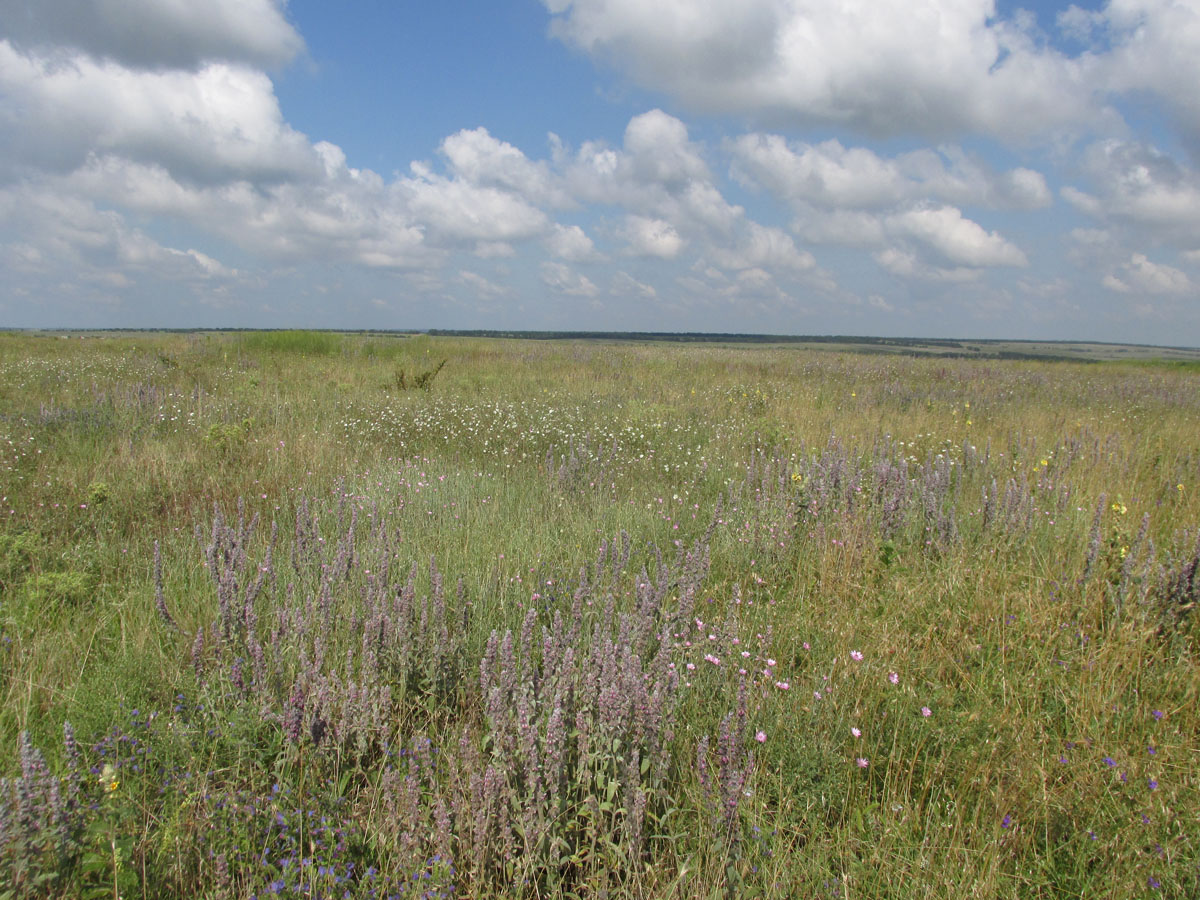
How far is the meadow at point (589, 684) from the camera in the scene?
5.80ft

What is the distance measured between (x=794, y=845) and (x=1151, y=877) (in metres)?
0.99

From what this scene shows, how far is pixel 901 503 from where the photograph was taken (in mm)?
4457

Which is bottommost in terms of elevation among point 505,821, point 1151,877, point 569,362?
point 1151,877

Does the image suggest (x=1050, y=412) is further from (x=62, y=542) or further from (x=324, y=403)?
(x=62, y=542)

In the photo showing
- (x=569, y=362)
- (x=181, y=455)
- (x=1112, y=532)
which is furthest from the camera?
(x=569, y=362)

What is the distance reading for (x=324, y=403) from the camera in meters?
9.75

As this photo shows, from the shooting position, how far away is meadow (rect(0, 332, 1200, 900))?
69.6 inches

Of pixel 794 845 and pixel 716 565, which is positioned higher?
pixel 716 565

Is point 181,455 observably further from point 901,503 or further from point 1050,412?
point 1050,412

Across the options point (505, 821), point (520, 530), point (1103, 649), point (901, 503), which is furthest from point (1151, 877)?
point (520, 530)

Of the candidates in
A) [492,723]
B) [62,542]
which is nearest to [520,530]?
[492,723]

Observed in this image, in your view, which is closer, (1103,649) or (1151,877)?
(1151,877)

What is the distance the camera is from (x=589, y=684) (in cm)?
200

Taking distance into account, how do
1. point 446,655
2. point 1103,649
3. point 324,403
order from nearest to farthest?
point 446,655
point 1103,649
point 324,403
